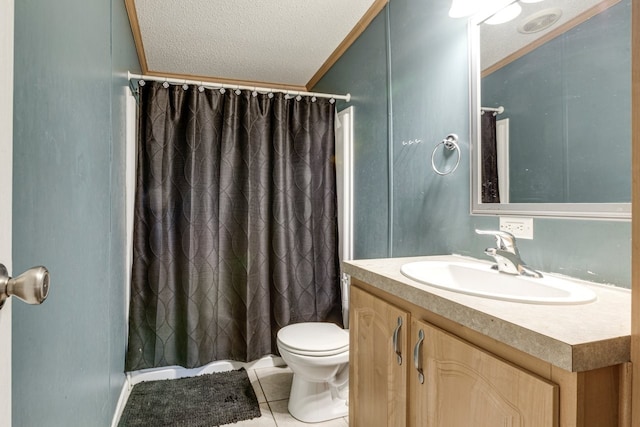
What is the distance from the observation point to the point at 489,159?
1292mm

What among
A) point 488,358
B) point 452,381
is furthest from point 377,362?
point 488,358

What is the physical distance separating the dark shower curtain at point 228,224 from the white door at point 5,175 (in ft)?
5.39

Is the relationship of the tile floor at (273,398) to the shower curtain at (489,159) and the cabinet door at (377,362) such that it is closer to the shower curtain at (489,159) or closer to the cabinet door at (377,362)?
the cabinet door at (377,362)

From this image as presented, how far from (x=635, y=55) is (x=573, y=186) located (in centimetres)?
53

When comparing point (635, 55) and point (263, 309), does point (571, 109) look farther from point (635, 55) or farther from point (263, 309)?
point (263, 309)

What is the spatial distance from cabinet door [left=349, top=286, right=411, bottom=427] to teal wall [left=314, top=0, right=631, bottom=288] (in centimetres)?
49

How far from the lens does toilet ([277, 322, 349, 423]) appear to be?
1768 mm

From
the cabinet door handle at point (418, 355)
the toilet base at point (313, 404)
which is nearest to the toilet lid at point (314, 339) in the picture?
the toilet base at point (313, 404)

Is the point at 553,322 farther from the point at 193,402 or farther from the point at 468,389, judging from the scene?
the point at 193,402

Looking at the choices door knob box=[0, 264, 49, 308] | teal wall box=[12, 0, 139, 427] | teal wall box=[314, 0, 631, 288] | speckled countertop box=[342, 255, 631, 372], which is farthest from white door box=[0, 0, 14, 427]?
teal wall box=[314, 0, 631, 288]

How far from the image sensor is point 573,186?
1.01 metres

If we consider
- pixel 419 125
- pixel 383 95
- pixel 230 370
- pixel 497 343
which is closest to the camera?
A: pixel 497 343

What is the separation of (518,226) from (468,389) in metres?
0.64

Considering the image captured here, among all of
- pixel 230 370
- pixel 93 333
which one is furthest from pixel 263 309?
pixel 93 333
